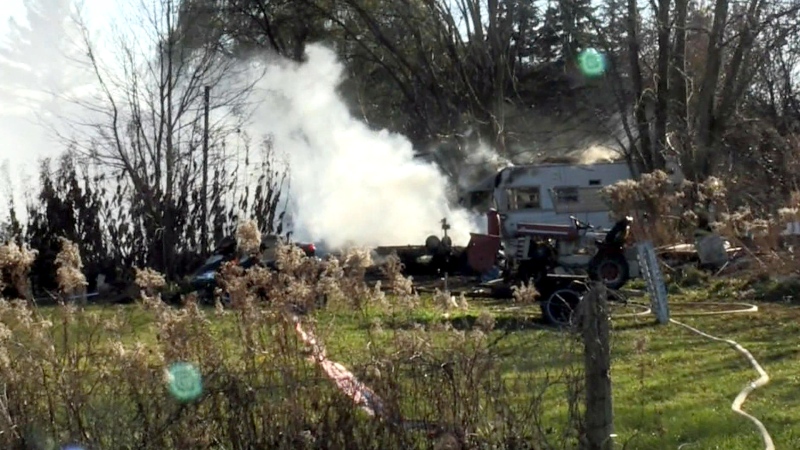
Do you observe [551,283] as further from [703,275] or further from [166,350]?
[166,350]

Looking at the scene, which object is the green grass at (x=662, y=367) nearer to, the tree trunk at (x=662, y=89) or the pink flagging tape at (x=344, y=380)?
the pink flagging tape at (x=344, y=380)

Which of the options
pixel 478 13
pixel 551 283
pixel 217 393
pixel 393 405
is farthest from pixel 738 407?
pixel 478 13

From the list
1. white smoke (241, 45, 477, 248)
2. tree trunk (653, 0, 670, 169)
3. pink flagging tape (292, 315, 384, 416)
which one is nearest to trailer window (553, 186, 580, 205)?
tree trunk (653, 0, 670, 169)

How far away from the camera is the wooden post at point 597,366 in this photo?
5926 millimetres

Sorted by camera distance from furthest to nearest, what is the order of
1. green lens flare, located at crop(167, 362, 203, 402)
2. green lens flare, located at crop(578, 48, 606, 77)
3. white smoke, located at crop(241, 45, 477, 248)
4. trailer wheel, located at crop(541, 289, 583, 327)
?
green lens flare, located at crop(578, 48, 606, 77) → white smoke, located at crop(241, 45, 477, 248) → trailer wheel, located at crop(541, 289, 583, 327) → green lens flare, located at crop(167, 362, 203, 402)

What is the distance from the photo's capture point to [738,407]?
8.30 m

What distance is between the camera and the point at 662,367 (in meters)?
10.4

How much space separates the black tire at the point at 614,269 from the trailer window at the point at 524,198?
1170cm

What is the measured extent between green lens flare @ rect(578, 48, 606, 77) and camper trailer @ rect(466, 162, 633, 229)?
6.82 meters

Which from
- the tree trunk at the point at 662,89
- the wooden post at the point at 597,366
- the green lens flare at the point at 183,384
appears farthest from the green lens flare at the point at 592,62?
the green lens flare at the point at 183,384

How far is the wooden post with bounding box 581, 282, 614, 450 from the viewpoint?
593 centimetres

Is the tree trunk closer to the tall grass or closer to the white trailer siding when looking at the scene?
the white trailer siding

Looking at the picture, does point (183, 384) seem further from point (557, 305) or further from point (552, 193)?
point (552, 193)

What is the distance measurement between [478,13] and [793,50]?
989 cm
